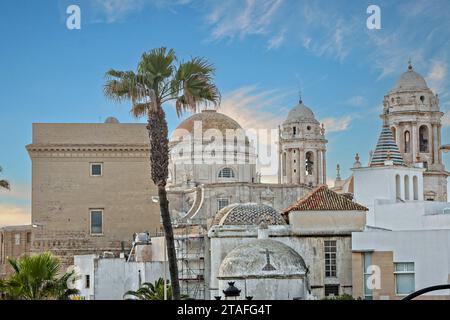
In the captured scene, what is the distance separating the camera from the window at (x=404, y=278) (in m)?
33.7

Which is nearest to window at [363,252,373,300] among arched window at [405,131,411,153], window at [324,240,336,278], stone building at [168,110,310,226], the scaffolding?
window at [324,240,336,278]

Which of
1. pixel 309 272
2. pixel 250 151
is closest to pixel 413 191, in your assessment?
pixel 250 151

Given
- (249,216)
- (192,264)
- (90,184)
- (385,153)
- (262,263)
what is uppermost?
(385,153)

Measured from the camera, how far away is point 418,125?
57375 millimetres

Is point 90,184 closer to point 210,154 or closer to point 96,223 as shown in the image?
point 96,223

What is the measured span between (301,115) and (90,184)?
28077 mm

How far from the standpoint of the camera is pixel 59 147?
44.4 metres

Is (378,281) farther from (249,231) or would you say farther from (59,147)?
(59,147)

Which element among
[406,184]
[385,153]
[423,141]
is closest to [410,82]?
[423,141]

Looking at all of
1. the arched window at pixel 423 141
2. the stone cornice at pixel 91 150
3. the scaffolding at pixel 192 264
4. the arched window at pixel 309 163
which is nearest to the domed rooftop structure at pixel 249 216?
the scaffolding at pixel 192 264

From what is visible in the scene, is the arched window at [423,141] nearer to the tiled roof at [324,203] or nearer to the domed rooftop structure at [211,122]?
the domed rooftop structure at [211,122]

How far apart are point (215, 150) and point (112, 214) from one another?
1780cm

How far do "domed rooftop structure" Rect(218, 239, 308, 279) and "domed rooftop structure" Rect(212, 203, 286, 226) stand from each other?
4050mm

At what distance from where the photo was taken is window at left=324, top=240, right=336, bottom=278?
35844 millimetres
